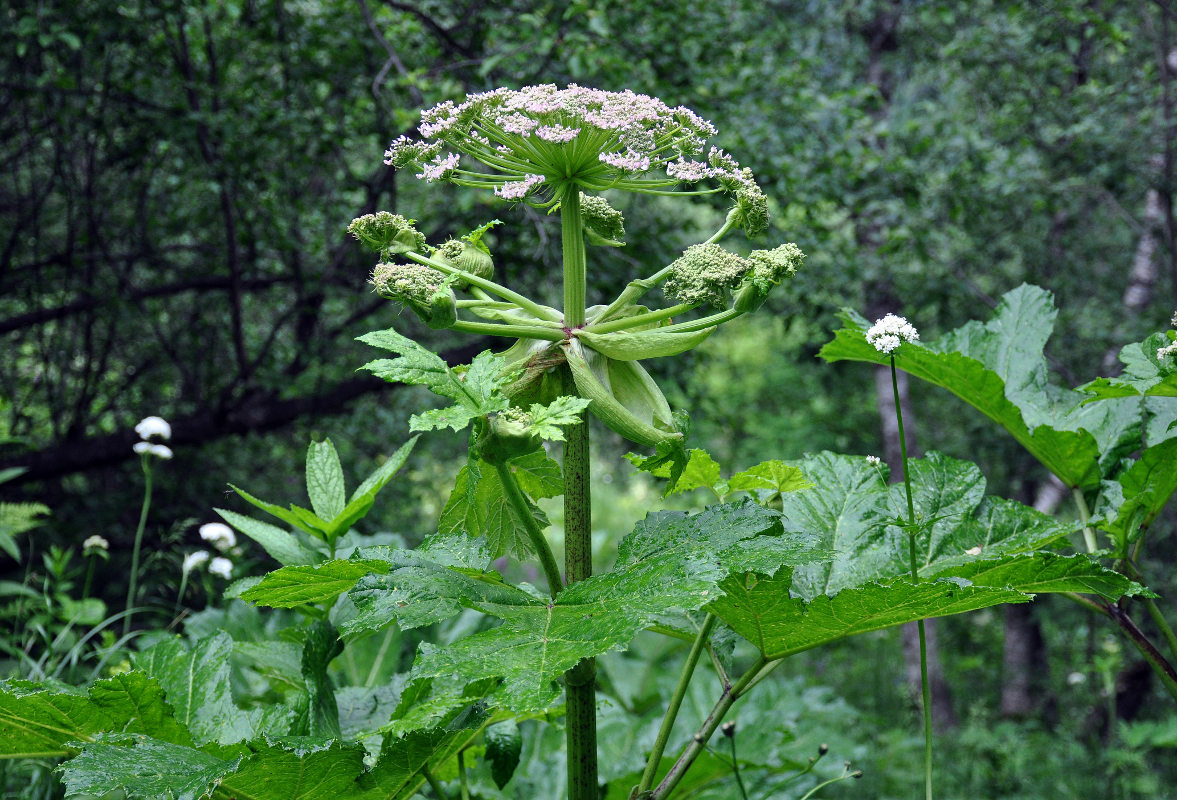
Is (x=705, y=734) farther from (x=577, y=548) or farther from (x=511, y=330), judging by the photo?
(x=511, y=330)

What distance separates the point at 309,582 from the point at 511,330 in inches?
12.6

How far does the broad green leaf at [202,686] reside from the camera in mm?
1098

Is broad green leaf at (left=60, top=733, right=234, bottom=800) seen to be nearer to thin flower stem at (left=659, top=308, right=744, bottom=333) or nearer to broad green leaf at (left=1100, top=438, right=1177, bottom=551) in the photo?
thin flower stem at (left=659, top=308, right=744, bottom=333)

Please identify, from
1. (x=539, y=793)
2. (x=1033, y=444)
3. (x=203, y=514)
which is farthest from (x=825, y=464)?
(x=203, y=514)

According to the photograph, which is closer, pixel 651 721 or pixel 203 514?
pixel 651 721

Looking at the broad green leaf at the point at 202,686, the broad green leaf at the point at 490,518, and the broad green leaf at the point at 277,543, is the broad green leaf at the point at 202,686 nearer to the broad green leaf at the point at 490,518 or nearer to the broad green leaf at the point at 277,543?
the broad green leaf at the point at 277,543

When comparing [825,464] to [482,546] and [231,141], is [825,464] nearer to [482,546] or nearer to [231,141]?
[482,546]

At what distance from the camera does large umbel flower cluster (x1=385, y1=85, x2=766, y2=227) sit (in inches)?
35.6

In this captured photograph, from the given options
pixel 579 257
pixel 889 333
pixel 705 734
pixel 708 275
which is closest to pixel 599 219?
pixel 579 257

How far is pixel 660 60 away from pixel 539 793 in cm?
368

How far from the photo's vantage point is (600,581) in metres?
0.81

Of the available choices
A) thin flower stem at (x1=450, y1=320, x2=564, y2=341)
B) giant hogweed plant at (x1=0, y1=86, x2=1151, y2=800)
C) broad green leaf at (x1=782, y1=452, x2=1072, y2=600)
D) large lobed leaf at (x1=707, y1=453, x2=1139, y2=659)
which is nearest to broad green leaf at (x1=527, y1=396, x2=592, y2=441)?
giant hogweed plant at (x1=0, y1=86, x2=1151, y2=800)

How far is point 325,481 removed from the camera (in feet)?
4.01

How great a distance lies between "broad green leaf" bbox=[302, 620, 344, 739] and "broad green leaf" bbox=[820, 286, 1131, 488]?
0.78 m
